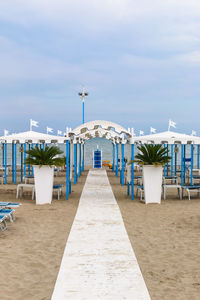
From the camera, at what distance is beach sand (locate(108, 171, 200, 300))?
4.34 m

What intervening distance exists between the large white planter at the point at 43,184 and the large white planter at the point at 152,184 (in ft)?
9.30

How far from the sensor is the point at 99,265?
193 inches

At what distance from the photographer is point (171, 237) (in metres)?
6.75

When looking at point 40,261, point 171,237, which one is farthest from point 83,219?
point 40,261

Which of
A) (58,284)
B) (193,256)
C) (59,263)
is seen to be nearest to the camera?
(58,284)

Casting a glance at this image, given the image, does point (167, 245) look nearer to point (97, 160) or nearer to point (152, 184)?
point (152, 184)

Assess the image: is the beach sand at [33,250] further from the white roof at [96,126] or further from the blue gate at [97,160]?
the blue gate at [97,160]

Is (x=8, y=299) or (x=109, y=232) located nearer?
(x=8, y=299)

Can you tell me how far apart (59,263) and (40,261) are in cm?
31

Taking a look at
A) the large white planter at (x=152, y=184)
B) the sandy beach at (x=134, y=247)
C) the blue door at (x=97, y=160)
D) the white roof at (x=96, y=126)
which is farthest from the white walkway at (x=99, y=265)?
the blue door at (x=97, y=160)

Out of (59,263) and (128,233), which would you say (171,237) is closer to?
(128,233)

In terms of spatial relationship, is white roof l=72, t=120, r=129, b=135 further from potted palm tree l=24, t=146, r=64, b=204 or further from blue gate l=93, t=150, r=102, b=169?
blue gate l=93, t=150, r=102, b=169

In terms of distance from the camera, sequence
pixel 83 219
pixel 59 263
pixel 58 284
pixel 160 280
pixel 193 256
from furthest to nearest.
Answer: pixel 83 219, pixel 193 256, pixel 59 263, pixel 160 280, pixel 58 284

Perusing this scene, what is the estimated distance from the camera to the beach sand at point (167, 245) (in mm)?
4344
